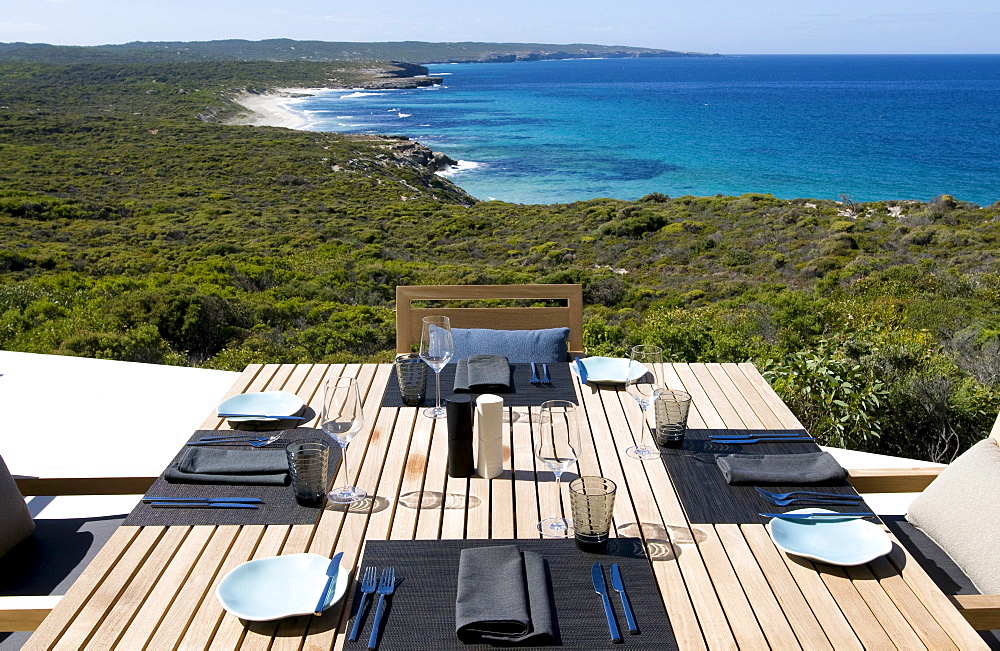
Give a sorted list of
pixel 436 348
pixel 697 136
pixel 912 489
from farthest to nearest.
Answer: pixel 697 136 < pixel 436 348 < pixel 912 489

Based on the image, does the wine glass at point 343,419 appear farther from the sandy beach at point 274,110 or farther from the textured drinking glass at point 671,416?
the sandy beach at point 274,110

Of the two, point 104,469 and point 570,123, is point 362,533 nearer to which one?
point 104,469

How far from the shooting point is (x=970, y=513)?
1994 millimetres

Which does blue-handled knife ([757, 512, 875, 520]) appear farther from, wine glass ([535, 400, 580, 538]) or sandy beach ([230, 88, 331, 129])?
sandy beach ([230, 88, 331, 129])

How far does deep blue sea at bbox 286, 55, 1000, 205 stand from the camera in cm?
3272

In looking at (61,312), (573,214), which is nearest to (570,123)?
(573,214)

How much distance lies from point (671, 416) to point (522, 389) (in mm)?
607

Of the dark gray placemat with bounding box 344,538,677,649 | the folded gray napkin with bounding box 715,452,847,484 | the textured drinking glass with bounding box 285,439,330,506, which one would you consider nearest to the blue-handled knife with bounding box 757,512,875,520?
the folded gray napkin with bounding box 715,452,847,484

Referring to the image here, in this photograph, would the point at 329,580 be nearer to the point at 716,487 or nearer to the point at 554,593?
the point at 554,593

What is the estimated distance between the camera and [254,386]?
250 cm

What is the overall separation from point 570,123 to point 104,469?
52944mm

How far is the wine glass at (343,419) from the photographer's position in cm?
175

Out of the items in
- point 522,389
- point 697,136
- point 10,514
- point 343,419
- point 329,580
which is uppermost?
point 343,419

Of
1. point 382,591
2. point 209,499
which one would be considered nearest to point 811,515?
point 382,591
